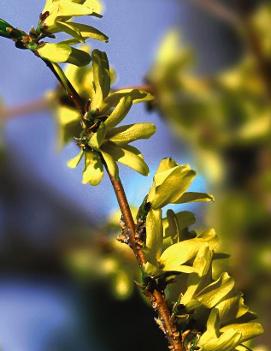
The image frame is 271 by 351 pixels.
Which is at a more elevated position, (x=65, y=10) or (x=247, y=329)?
(x=65, y=10)

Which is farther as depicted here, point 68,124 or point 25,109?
point 25,109

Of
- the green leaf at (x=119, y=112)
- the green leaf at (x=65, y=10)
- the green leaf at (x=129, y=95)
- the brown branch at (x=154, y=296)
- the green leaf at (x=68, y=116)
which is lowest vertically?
the brown branch at (x=154, y=296)

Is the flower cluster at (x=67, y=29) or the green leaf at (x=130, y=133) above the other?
the flower cluster at (x=67, y=29)

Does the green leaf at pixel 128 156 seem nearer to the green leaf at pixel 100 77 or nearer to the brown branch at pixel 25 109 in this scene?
the green leaf at pixel 100 77

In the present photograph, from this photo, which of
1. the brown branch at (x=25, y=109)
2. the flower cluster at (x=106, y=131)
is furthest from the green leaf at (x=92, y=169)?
the brown branch at (x=25, y=109)

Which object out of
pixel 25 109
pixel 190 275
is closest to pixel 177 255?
pixel 190 275

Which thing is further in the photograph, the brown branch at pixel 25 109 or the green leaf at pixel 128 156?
the brown branch at pixel 25 109

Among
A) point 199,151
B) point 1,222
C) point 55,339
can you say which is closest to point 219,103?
point 199,151

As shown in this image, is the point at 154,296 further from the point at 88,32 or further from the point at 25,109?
the point at 25,109
